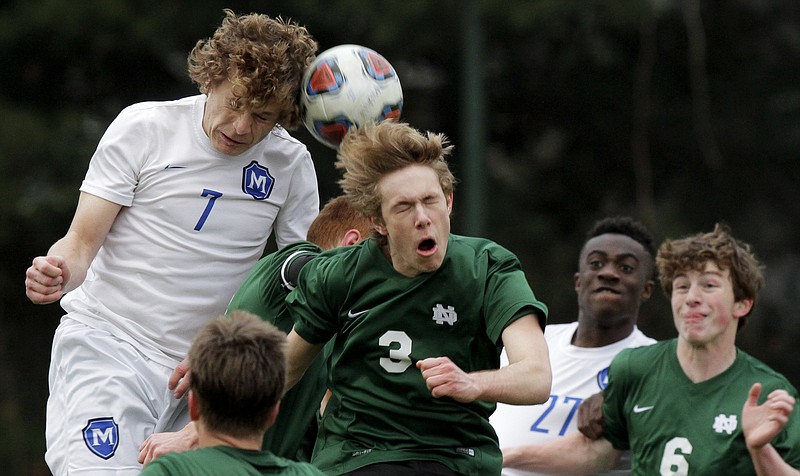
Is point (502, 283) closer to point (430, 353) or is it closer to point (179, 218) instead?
point (430, 353)

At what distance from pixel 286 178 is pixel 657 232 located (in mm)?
8077

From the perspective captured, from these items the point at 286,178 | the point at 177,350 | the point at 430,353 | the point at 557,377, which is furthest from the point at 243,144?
the point at 557,377

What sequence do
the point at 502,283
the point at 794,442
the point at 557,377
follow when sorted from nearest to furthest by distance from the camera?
1. the point at 502,283
2. the point at 794,442
3. the point at 557,377

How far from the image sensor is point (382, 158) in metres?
4.21

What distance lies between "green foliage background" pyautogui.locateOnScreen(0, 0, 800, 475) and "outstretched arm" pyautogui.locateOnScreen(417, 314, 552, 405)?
24.6ft

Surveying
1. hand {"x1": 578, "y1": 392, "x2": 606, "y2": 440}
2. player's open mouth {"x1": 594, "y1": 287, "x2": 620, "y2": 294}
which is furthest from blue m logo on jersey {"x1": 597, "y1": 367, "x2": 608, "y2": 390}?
player's open mouth {"x1": 594, "y1": 287, "x2": 620, "y2": 294}

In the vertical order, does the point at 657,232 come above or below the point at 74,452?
above

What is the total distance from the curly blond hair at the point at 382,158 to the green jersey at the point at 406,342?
162 mm

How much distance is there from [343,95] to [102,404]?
131 centimetres

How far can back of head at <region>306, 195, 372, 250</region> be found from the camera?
4.92m

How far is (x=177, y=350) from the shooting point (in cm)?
480

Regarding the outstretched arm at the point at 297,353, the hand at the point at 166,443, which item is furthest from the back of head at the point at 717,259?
the hand at the point at 166,443

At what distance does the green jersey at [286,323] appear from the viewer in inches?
177

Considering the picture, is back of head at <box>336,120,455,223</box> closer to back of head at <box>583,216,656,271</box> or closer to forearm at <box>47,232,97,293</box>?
forearm at <box>47,232,97,293</box>
